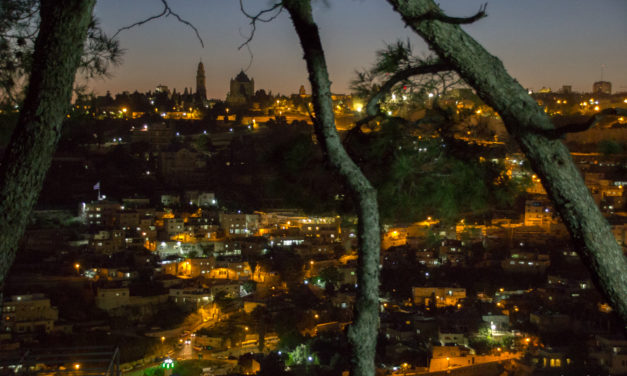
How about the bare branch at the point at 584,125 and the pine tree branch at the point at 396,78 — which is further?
A: the pine tree branch at the point at 396,78

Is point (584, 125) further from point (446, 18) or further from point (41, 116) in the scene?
point (41, 116)

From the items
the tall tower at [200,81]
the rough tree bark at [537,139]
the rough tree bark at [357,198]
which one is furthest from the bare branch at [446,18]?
the tall tower at [200,81]

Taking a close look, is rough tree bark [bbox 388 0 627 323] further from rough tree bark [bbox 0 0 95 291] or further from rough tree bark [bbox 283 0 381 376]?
rough tree bark [bbox 0 0 95 291]

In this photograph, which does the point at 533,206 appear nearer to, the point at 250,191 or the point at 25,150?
the point at 250,191

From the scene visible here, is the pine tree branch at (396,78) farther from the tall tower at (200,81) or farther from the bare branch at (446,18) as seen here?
the tall tower at (200,81)

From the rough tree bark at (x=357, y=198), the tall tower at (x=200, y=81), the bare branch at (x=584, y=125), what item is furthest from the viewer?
the tall tower at (x=200, y=81)

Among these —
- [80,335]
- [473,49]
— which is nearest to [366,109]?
[473,49]

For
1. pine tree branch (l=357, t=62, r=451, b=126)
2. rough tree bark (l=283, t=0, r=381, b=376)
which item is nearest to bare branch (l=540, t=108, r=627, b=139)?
pine tree branch (l=357, t=62, r=451, b=126)
